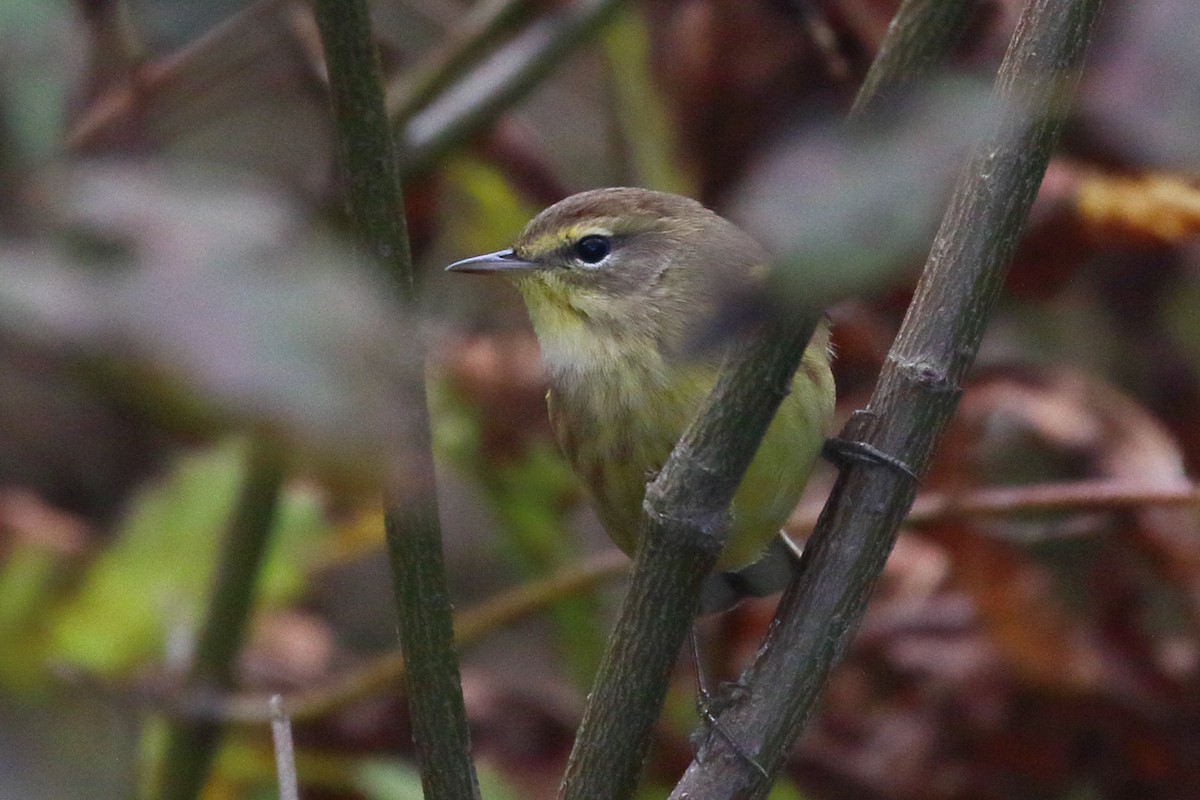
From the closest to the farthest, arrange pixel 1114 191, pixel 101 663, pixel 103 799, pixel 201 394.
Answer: pixel 201 394 → pixel 103 799 → pixel 1114 191 → pixel 101 663

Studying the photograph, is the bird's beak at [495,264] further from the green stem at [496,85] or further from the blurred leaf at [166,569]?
the blurred leaf at [166,569]

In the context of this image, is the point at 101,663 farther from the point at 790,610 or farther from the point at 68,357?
the point at 68,357

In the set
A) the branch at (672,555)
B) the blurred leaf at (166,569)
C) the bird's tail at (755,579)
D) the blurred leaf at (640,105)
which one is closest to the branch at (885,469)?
the branch at (672,555)

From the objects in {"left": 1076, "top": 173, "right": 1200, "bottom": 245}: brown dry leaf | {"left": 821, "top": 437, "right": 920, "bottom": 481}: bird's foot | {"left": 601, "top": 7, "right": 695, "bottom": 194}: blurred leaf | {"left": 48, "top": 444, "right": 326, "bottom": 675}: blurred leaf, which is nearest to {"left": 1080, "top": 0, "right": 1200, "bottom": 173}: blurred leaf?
{"left": 821, "top": 437, "right": 920, "bottom": 481}: bird's foot

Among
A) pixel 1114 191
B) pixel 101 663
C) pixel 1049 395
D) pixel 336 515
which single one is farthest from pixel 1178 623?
pixel 101 663

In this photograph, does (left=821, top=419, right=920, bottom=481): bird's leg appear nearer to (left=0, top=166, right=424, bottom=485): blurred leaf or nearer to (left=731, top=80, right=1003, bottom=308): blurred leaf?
(left=731, top=80, right=1003, bottom=308): blurred leaf

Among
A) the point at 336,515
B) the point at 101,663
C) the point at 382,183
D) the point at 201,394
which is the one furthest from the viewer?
the point at 336,515

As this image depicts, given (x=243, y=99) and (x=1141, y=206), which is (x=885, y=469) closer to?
(x=1141, y=206)
